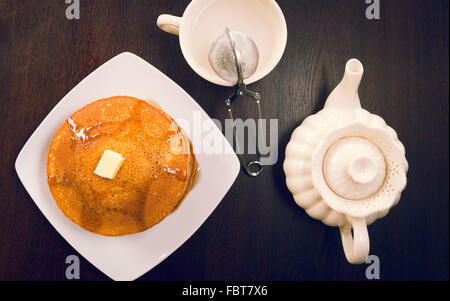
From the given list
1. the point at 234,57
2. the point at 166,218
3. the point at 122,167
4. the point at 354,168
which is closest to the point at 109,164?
the point at 122,167

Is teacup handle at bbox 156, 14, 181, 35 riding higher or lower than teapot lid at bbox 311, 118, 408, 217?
higher

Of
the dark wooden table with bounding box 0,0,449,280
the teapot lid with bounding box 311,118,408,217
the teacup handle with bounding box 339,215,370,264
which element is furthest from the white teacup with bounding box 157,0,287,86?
the teacup handle with bounding box 339,215,370,264

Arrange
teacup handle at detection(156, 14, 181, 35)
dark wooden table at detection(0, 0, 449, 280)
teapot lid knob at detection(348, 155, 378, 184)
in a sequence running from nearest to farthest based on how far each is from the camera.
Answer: teapot lid knob at detection(348, 155, 378, 184), teacup handle at detection(156, 14, 181, 35), dark wooden table at detection(0, 0, 449, 280)

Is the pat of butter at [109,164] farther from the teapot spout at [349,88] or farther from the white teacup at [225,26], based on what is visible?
the teapot spout at [349,88]

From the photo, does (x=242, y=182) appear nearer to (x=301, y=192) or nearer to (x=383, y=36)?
(x=301, y=192)

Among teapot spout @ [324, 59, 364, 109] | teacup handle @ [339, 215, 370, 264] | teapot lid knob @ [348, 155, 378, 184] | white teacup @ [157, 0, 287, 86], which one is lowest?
teacup handle @ [339, 215, 370, 264]

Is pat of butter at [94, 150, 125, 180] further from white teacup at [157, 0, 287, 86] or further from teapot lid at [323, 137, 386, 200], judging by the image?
teapot lid at [323, 137, 386, 200]

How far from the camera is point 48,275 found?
78 centimetres

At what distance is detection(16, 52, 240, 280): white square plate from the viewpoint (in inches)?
27.8

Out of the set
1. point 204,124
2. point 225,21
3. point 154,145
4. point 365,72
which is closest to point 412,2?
point 365,72

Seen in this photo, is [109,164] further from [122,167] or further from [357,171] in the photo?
[357,171]

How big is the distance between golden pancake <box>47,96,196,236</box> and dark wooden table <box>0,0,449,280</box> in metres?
0.16

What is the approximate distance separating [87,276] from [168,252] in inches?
9.3

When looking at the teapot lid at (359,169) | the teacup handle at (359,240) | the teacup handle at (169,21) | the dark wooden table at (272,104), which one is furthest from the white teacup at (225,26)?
the teacup handle at (359,240)
